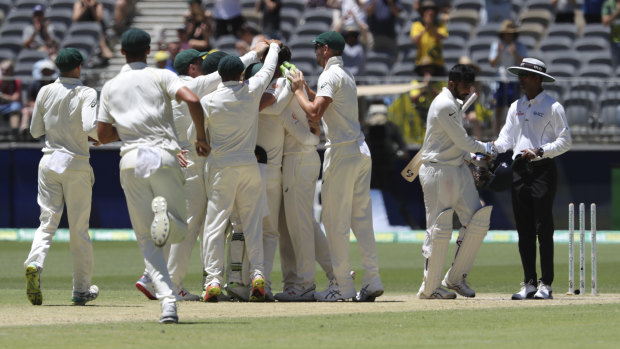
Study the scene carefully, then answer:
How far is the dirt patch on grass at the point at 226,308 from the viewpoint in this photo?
32.9ft

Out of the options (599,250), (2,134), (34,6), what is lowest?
(599,250)

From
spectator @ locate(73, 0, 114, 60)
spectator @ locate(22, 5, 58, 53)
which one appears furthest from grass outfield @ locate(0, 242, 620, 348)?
spectator @ locate(73, 0, 114, 60)

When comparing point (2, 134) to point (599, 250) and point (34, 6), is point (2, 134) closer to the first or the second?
point (34, 6)

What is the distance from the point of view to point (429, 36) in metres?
22.4

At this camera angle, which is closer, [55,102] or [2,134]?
[55,102]

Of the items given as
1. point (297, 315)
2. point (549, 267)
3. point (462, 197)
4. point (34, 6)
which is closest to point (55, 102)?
point (297, 315)

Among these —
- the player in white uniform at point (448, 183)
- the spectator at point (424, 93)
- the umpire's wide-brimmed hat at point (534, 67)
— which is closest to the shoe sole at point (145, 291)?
the player in white uniform at point (448, 183)

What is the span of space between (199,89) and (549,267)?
12.5 ft

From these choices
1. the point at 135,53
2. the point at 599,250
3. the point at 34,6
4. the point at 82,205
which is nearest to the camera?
the point at 135,53

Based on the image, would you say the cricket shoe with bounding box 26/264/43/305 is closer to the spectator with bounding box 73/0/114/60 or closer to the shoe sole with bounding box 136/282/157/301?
the shoe sole with bounding box 136/282/157/301

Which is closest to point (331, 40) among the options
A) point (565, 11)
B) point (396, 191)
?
point (396, 191)

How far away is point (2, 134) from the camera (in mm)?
22484

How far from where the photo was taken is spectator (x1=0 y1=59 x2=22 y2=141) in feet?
73.2

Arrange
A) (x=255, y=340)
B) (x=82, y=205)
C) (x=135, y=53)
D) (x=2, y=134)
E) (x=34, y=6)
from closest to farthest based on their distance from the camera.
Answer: (x=255, y=340) → (x=135, y=53) → (x=82, y=205) → (x=2, y=134) → (x=34, y=6)
